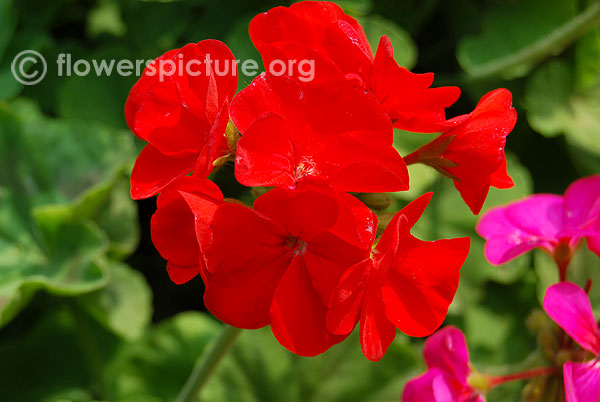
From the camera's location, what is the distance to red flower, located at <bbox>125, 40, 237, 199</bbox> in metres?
0.61

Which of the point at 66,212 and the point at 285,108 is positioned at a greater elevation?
the point at 285,108

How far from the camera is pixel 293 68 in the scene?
60 centimetres

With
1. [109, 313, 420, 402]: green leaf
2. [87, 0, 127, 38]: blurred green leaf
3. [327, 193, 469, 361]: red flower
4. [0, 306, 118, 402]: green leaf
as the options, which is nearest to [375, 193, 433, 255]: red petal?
[327, 193, 469, 361]: red flower

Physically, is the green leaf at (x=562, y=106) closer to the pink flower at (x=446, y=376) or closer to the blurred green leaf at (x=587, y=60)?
the blurred green leaf at (x=587, y=60)

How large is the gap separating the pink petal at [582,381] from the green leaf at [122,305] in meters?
0.70

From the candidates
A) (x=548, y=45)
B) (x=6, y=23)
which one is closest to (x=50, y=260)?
(x=6, y=23)

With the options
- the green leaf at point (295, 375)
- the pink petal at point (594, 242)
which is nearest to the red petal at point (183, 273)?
the pink petal at point (594, 242)

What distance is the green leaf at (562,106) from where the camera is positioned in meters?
1.23

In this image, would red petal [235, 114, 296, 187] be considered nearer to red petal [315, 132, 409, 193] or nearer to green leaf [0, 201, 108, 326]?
red petal [315, 132, 409, 193]

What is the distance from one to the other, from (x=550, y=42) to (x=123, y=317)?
2.89 ft

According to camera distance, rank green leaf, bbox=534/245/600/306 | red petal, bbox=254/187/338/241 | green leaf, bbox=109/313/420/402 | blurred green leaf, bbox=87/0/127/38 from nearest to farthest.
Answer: red petal, bbox=254/187/338/241 → green leaf, bbox=534/245/600/306 → green leaf, bbox=109/313/420/402 → blurred green leaf, bbox=87/0/127/38

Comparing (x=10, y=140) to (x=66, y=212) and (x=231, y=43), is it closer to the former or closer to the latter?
(x=66, y=212)

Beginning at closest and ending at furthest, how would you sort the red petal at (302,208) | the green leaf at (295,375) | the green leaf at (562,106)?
1. the red petal at (302,208)
2. the green leaf at (295,375)
3. the green leaf at (562,106)

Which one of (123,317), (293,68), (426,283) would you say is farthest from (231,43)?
(426,283)
